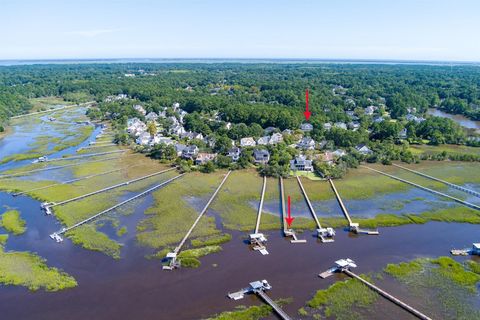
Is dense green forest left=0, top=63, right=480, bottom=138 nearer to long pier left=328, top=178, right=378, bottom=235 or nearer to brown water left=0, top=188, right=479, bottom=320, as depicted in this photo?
long pier left=328, top=178, right=378, bottom=235

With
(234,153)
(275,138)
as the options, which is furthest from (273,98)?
(234,153)

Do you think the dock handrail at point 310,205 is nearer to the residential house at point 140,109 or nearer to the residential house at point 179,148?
the residential house at point 179,148

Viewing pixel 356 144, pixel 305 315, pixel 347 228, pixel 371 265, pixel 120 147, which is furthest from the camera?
pixel 120 147

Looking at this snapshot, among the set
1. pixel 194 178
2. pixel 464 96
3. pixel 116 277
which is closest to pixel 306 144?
pixel 194 178

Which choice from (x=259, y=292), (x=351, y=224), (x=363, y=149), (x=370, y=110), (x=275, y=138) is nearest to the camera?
(x=259, y=292)

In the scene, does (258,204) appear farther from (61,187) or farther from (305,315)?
(61,187)

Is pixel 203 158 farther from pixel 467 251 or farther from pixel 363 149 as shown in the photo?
pixel 467 251
